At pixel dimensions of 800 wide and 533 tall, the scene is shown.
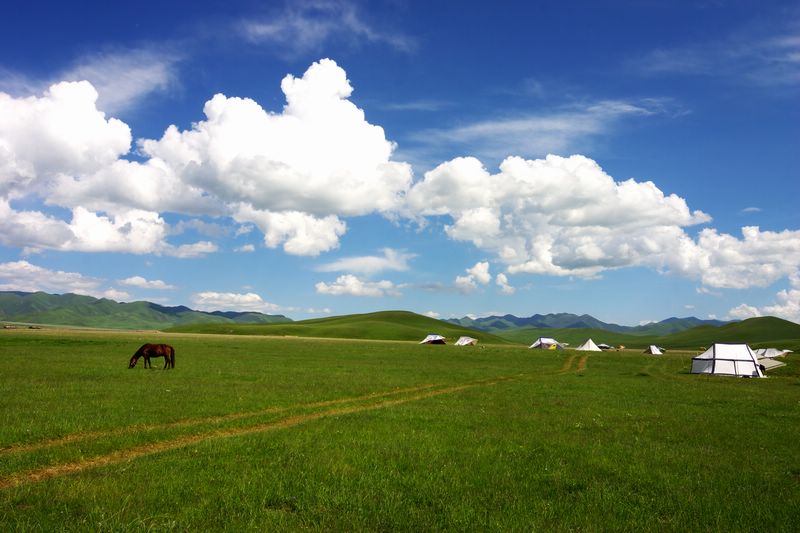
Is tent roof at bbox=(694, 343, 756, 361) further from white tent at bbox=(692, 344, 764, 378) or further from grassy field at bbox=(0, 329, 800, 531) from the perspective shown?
grassy field at bbox=(0, 329, 800, 531)

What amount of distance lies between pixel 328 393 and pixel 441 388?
10.6m

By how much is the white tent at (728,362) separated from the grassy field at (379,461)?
3544cm

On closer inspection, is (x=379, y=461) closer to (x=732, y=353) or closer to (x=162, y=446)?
(x=162, y=446)

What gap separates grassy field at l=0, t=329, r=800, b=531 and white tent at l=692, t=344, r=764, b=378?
3544 centimetres

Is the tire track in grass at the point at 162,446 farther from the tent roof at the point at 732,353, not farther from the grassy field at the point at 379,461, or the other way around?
the tent roof at the point at 732,353

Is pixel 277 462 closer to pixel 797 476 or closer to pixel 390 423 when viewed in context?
pixel 390 423

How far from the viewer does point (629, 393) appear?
37.8 meters

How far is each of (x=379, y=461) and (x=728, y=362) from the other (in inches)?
2528

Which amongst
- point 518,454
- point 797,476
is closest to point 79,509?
point 518,454

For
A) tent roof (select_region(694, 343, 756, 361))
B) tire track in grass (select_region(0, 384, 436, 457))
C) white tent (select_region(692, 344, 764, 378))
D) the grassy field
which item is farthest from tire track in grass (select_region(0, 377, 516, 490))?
tent roof (select_region(694, 343, 756, 361))

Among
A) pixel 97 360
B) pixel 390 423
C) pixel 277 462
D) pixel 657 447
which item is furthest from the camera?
pixel 97 360

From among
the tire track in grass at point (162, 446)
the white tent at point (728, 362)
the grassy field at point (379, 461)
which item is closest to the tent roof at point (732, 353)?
the white tent at point (728, 362)

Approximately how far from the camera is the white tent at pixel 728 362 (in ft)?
206

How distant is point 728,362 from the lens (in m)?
63.6
